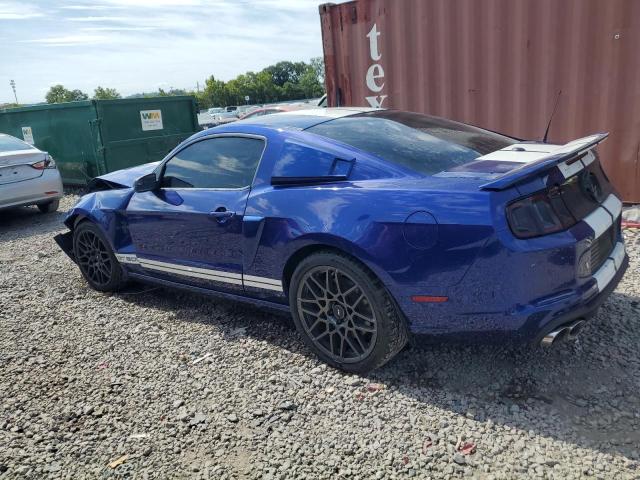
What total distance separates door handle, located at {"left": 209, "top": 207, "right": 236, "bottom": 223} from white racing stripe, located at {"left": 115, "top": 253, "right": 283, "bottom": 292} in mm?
366

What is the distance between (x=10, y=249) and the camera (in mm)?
6777

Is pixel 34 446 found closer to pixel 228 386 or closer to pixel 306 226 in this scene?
pixel 228 386

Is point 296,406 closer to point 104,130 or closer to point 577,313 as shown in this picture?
point 577,313

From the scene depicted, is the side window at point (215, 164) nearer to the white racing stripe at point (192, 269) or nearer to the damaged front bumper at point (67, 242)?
the white racing stripe at point (192, 269)

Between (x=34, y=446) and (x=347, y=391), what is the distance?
165 centimetres

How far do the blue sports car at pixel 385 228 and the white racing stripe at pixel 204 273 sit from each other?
1 centimetres

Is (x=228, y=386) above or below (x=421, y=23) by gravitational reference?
below

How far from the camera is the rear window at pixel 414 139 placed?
2.96 meters

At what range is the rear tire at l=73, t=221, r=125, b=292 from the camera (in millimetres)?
4555

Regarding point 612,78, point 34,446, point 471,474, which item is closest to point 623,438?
point 471,474

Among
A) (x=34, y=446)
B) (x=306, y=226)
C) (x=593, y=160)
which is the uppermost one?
(x=593, y=160)

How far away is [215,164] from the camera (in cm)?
366

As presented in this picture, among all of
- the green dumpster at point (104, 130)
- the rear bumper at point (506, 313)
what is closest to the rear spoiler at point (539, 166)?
the rear bumper at point (506, 313)

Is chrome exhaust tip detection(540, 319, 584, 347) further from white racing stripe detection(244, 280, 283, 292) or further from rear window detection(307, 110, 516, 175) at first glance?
white racing stripe detection(244, 280, 283, 292)
